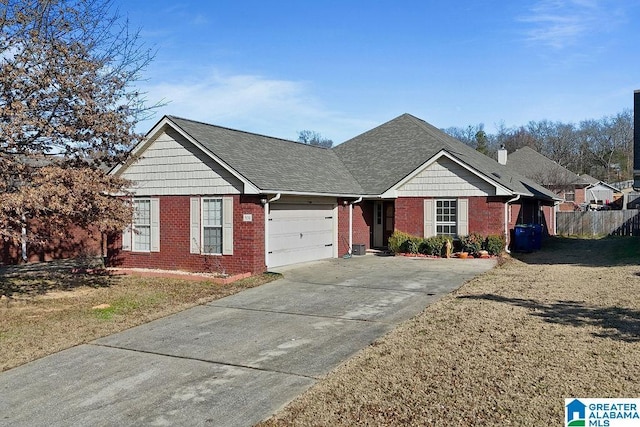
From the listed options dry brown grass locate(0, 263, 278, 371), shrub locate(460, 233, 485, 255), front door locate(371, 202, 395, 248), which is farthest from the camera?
front door locate(371, 202, 395, 248)

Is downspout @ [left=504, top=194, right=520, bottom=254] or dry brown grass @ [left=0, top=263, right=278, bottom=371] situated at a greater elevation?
downspout @ [left=504, top=194, right=520, bottom=254]

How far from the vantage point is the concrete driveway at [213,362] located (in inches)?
214

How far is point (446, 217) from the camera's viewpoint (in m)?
20.1

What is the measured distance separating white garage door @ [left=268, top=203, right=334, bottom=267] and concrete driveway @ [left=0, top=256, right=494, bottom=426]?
12.1 ft

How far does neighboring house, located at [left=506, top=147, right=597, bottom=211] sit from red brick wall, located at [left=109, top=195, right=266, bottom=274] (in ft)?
97.8

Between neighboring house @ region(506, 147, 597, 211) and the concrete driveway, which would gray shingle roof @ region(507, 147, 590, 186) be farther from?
the concrete driveway

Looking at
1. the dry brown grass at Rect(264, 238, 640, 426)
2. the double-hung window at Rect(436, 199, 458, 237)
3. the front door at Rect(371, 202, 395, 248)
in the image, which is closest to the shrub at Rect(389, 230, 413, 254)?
the double-hung window at Rect(436, 199, 458, 237)

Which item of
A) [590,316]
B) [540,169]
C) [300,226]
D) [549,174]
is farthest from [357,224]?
[540,169]

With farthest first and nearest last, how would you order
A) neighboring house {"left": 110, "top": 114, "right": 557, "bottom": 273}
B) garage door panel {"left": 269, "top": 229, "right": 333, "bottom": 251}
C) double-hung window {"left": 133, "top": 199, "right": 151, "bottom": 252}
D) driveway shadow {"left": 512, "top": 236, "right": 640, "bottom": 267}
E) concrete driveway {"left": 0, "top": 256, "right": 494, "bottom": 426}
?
driveway shadow {"left": 512, "top": 236, "right": 640, "bottom": 267} → double-hung window {"left": 133, "top": 199, "right": 151, "bottom": 252} → garage door panel {"left": 269, "top": 229, "right": 333, "bottom": 251} → neighboring house {"left": 110, "top": 114, "right": 557, "bottom": 273} → concrete driveway {"left": 0, "top": 256, "right": 494, "bottom": 426}

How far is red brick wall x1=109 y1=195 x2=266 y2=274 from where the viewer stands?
1470 cm

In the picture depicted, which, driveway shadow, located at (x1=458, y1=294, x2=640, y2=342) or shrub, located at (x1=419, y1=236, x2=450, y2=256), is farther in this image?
shrub, located at (x1=419, y1=236, x2=450, y2=256)

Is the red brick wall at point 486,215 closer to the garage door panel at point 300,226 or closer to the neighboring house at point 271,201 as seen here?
the neighboring house at point 271,201

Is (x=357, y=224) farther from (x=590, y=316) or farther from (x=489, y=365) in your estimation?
(x=489, y=365)

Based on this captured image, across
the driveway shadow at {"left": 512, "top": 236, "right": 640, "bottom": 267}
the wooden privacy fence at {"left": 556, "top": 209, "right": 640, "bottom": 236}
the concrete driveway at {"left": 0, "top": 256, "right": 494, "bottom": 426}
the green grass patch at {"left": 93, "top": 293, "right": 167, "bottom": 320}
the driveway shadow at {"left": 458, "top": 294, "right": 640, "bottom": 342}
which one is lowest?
the concrete driveway at {"left": 0, "top": 256, "right": 494, "bottom": 426}
